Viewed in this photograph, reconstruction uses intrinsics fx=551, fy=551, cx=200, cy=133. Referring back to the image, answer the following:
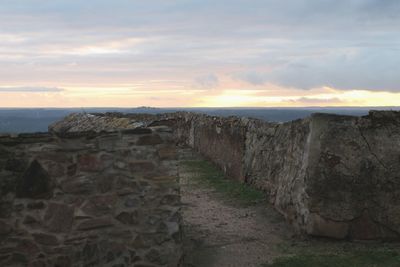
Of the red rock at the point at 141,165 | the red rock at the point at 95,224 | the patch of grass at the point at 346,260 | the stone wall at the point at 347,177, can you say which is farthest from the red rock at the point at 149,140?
the stone wall at the point at 347,177

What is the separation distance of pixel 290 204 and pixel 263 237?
1.02m

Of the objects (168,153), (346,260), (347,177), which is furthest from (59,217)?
(347,177)

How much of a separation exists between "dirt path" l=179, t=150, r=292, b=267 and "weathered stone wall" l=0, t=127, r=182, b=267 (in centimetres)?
95

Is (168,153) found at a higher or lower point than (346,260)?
higher

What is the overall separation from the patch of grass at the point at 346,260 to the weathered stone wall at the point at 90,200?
1656mm

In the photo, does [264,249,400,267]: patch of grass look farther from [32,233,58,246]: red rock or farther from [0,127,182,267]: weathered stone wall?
[32,233,58,246]: red rock

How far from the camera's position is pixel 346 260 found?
7.55 meters

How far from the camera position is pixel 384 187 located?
8812 mm

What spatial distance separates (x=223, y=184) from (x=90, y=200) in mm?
7654

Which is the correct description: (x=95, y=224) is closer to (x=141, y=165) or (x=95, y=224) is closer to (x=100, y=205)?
(x=100, y=205)

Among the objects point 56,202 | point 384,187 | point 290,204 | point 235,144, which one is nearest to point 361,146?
point 384,187

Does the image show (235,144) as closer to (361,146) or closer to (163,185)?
(361,146)

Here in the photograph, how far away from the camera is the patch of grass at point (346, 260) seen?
7.36 metres

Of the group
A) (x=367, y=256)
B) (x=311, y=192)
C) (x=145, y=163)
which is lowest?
(x=367, y=256)
